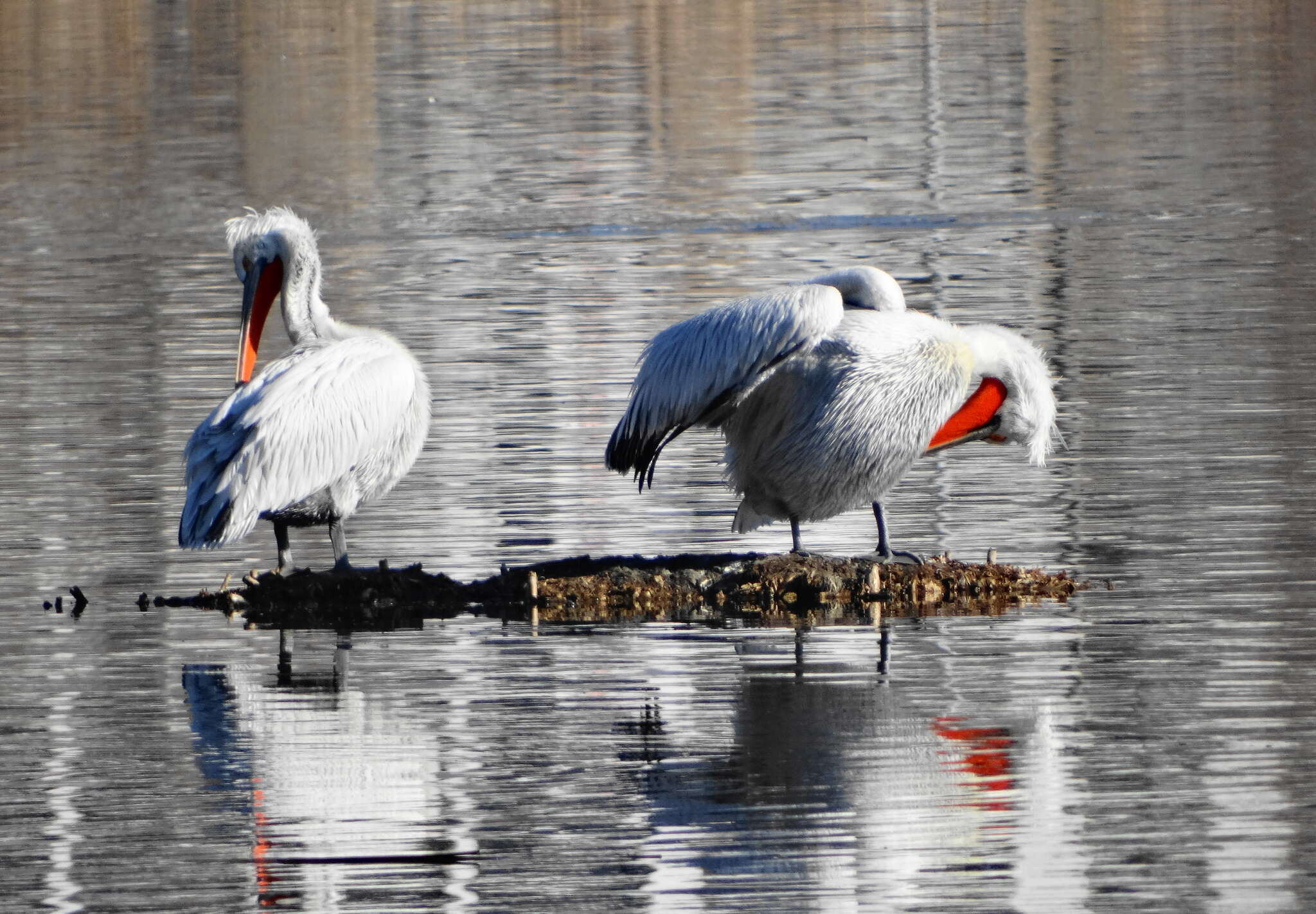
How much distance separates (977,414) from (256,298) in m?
2.50

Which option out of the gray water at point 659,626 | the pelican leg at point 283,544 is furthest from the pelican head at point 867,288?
the pelican leg at point 283,544

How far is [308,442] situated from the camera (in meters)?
7.82

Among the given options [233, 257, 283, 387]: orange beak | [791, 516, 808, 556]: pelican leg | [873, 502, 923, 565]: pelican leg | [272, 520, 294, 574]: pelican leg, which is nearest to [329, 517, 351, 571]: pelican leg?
[272, 520, 294, 574]: pelican leg

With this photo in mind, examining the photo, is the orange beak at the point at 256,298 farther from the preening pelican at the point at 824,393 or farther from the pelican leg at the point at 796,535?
the pelican leg at the point at 796,535

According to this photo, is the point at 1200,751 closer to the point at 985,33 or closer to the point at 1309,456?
the point at 1309,456

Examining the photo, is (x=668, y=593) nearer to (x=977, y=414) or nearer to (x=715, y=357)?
(x=715, y=357)

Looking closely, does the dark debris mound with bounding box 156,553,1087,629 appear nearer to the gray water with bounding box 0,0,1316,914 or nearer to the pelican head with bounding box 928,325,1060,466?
the gray water with bounding box 0,0,1316,914

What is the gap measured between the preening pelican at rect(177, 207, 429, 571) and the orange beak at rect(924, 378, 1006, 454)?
1672 millimetres

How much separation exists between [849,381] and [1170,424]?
2719 millimetres

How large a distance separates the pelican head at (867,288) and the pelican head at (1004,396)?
25 cm

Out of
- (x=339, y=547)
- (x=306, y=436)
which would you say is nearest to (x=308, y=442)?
(x=306, y=436)

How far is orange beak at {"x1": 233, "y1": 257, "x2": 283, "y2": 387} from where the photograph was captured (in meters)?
8.70

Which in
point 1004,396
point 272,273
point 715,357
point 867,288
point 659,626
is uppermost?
point 272,273

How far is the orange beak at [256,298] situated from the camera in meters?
8.70
